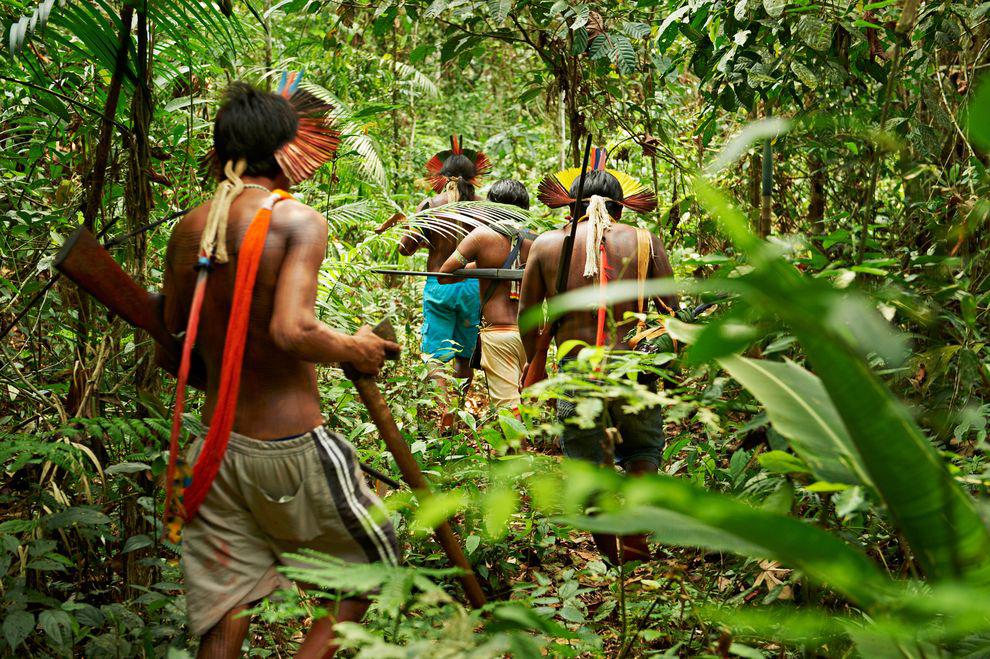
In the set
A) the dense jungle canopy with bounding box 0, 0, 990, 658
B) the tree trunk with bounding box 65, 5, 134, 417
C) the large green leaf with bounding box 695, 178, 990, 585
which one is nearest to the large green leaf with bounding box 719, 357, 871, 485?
the dense jungle canopy with bounding box 0, 0, 990, 658

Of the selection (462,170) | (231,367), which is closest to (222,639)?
(231,367)

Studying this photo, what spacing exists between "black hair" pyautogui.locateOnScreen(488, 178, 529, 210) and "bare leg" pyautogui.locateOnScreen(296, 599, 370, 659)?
12.8ft

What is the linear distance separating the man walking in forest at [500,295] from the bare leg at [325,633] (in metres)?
3.38

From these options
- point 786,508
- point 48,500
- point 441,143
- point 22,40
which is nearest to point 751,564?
point 786,508

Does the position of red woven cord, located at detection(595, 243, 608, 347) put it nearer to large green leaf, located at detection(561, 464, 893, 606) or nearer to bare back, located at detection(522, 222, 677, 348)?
bare back, located at detection(522, 222, 677, 348)

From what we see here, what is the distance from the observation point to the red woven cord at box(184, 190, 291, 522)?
245 cm

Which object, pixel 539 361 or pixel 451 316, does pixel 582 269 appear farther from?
pixel 451 316

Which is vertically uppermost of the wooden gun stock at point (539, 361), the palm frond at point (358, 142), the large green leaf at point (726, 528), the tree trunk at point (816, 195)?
the palm frond at point (358, 142)

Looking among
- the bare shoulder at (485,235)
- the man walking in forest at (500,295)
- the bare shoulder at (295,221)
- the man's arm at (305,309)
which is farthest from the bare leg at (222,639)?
the bare shoulder at (485,235)

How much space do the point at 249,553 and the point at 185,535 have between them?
201 mm

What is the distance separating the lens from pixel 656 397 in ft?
6.24

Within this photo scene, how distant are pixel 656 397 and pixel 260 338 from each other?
4.18ft

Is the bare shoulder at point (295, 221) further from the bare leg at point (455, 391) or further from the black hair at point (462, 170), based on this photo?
the black hair at point (462, 170)

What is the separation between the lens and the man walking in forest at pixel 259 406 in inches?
97.2
